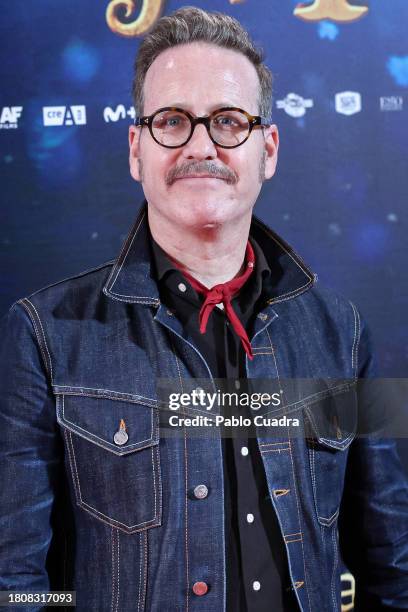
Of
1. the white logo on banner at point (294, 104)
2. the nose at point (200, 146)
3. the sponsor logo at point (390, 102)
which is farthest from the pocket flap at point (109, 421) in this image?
the sponsor logo at point (390, 102)

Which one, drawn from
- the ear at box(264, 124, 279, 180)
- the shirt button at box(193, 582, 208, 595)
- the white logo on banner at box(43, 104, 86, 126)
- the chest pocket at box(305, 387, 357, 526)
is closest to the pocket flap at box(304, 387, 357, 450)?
the chest pocket at box(305, 387, 357, 526)

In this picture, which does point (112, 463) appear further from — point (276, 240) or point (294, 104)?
point (294, 104)

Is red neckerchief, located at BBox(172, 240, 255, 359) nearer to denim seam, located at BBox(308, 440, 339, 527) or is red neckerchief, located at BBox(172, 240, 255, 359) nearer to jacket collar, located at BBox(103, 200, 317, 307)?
jacket collar, located at BBox(103, 200, 317, 307)

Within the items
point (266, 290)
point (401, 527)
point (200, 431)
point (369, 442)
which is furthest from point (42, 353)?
point (401, 527)

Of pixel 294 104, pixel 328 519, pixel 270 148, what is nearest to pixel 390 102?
pixel 294 104

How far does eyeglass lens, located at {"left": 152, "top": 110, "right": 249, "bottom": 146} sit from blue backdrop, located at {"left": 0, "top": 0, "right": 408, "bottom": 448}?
12.7 inches

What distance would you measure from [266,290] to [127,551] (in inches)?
21.3

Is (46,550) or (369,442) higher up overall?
(369,442)

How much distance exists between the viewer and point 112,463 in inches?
49.5

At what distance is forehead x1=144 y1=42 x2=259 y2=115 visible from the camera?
135 cm

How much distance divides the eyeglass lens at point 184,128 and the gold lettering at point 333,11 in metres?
0.45

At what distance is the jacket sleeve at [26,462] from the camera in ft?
4.05

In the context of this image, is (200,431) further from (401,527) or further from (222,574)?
(401,527)

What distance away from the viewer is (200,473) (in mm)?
1271
